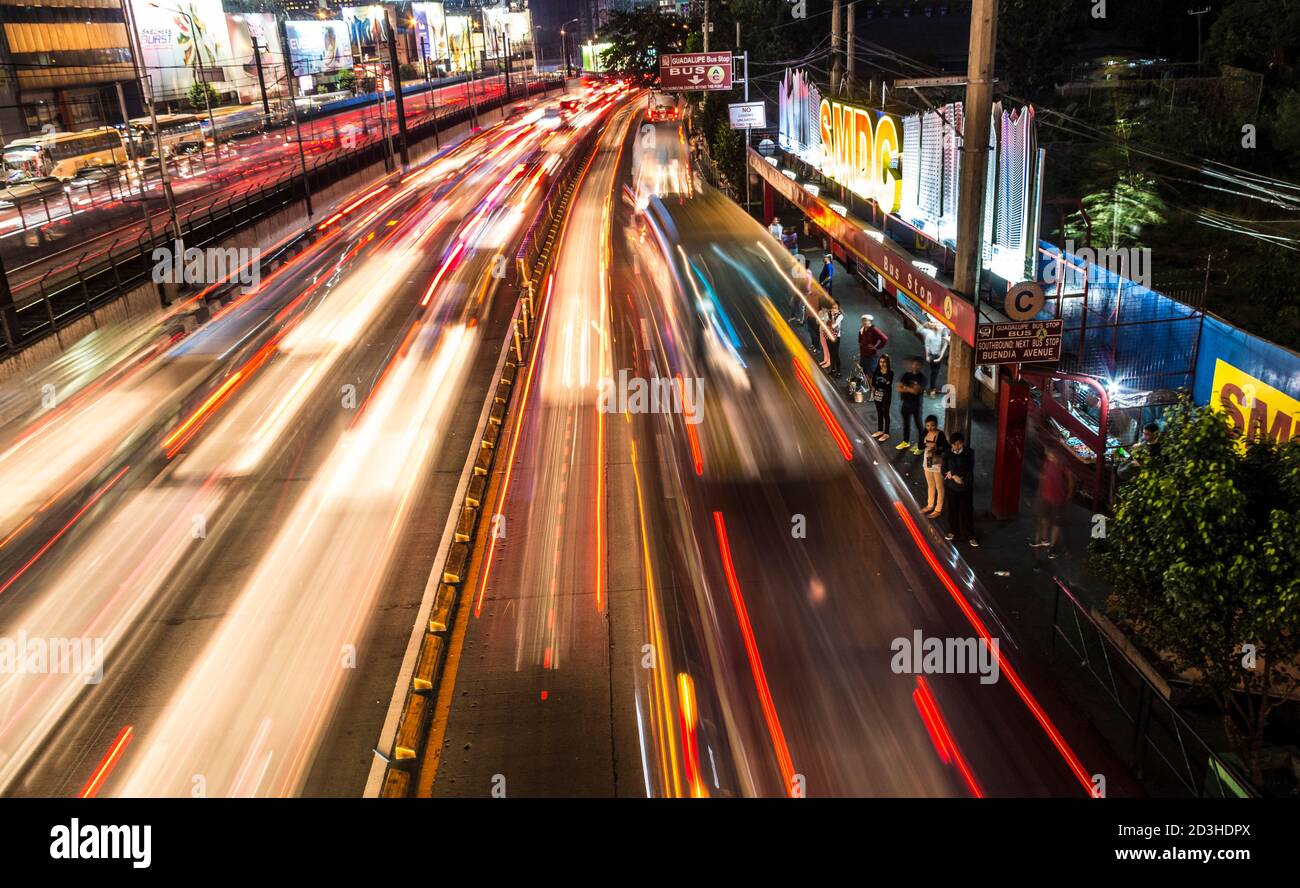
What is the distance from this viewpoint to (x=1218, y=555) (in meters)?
6.89

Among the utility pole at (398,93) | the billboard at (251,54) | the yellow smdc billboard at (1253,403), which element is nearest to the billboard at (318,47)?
the billboard at (251,54)

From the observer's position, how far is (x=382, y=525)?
1325 centimetres

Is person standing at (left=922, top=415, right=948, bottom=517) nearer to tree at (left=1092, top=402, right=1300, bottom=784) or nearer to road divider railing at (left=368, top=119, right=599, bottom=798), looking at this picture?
tree at (left=1092, top=402, right=1300, bottom=784)

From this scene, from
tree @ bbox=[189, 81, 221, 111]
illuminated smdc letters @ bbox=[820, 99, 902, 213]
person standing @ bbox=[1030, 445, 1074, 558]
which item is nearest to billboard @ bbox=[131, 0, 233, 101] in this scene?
tree @ bbox=[189, 81, 221, 111]

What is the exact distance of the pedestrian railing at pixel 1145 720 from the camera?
729cm

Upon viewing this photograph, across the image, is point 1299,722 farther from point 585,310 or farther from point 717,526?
point 585,310

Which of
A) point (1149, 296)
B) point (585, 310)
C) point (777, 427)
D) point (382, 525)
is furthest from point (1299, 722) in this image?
point (585, 310)

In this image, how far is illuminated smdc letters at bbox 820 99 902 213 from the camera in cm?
1777

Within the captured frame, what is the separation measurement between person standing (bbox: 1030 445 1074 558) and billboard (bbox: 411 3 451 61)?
118280mm

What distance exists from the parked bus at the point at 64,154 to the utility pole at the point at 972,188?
46.1m

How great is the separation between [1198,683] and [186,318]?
24904 mm

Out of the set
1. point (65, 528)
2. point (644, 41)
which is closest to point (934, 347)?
point (65, 528)

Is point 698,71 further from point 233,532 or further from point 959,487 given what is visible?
point 233,532

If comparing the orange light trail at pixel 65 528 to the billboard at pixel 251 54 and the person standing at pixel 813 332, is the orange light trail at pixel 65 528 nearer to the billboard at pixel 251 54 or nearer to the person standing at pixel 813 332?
the person standing at pixel 813 332
